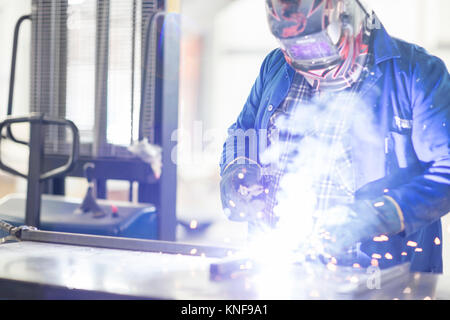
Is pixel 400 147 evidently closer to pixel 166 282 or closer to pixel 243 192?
pixel 243 192

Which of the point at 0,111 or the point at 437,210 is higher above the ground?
the point at 0,111

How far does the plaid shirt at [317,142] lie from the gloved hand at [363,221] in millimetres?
212

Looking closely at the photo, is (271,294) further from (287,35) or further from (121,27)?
(121,27)

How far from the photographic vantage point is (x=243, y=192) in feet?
5.47

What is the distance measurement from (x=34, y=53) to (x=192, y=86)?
3.29 metres

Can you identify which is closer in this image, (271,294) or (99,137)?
(271,294)

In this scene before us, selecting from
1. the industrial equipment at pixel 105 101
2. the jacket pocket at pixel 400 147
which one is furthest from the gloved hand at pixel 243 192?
the industrial equipment at pixel 105 101

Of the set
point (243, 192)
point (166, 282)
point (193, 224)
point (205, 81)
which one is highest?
point (205, 81)

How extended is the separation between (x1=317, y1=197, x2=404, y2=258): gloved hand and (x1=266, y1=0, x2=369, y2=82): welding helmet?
0.43 meters

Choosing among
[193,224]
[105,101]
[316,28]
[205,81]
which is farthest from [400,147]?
[205,81]

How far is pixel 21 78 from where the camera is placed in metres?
5.20

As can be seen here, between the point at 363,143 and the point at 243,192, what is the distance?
37cm

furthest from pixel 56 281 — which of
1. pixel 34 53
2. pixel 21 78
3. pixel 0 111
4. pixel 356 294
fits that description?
pixel 21 78

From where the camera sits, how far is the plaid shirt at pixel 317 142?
169cm
